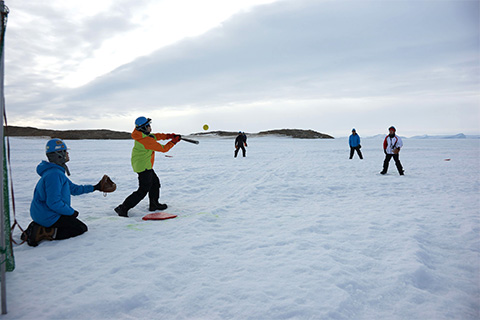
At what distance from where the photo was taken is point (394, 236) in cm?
456

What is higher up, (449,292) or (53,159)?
(53,159)

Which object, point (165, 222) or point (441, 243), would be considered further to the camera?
point (165, 222)

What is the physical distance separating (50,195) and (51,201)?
0.08 meters

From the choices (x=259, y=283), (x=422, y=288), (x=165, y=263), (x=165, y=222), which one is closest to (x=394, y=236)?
(x=422, y=288)

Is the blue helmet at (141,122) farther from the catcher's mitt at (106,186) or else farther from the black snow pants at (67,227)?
the black snow pants at (67,227)

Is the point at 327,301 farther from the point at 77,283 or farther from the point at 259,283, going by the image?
the point at 77,283

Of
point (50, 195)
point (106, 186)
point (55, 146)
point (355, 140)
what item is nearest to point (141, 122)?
point (106, 186)

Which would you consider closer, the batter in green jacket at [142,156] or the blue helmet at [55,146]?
the blue helmet at [55,146]

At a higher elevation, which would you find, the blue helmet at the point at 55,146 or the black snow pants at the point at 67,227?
the blue helmet at the point at 55,146

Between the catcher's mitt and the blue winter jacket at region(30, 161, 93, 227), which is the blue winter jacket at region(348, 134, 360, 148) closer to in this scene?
the catcher's mitt

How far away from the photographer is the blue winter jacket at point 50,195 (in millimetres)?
4004

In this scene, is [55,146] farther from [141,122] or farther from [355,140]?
[355,140]

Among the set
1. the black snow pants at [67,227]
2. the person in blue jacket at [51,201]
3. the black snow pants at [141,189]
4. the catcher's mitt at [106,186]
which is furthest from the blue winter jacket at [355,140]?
the person in blue jacket at [51,201]

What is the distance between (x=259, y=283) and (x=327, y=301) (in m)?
0.68
